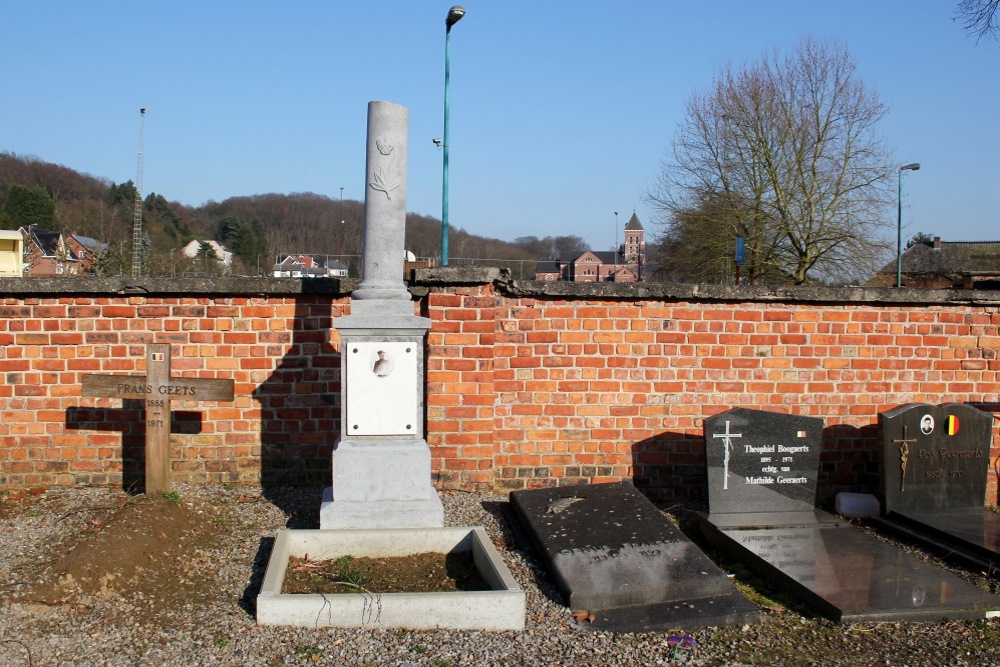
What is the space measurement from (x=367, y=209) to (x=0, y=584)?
9.91 feet

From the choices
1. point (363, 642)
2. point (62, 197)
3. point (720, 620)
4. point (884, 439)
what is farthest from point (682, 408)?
point (62, 197)

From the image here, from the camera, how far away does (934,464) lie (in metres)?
6.77

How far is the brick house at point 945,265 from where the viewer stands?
1383 inches

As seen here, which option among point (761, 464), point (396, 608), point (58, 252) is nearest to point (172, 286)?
point (396, 608)

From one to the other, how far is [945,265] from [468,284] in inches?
1568

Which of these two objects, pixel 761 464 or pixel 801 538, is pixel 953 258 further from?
pixel 801 538

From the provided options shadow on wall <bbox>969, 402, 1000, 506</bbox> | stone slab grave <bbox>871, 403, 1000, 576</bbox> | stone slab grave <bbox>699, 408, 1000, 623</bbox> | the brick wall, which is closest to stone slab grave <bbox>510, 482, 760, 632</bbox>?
stone slab grave <bbox>699, 408, 1000, 623</bbox>

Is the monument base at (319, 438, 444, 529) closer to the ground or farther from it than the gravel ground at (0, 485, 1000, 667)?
farther from it

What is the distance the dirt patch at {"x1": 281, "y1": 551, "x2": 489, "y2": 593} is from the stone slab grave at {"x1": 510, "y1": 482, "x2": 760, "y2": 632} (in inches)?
21.1

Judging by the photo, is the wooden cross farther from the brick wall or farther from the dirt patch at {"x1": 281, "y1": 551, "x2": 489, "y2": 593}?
the dirt patch at {"x1": 281, "y1": 551, "x2": 489, "y2": 593}

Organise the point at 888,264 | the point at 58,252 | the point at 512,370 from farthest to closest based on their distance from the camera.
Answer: the point at 888,264 → the point at 58,252 → the point at 512,370

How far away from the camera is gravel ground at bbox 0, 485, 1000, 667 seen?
3.95 metres

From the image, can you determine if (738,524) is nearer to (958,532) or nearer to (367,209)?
(958,532)

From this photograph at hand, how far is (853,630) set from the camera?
4.60m
